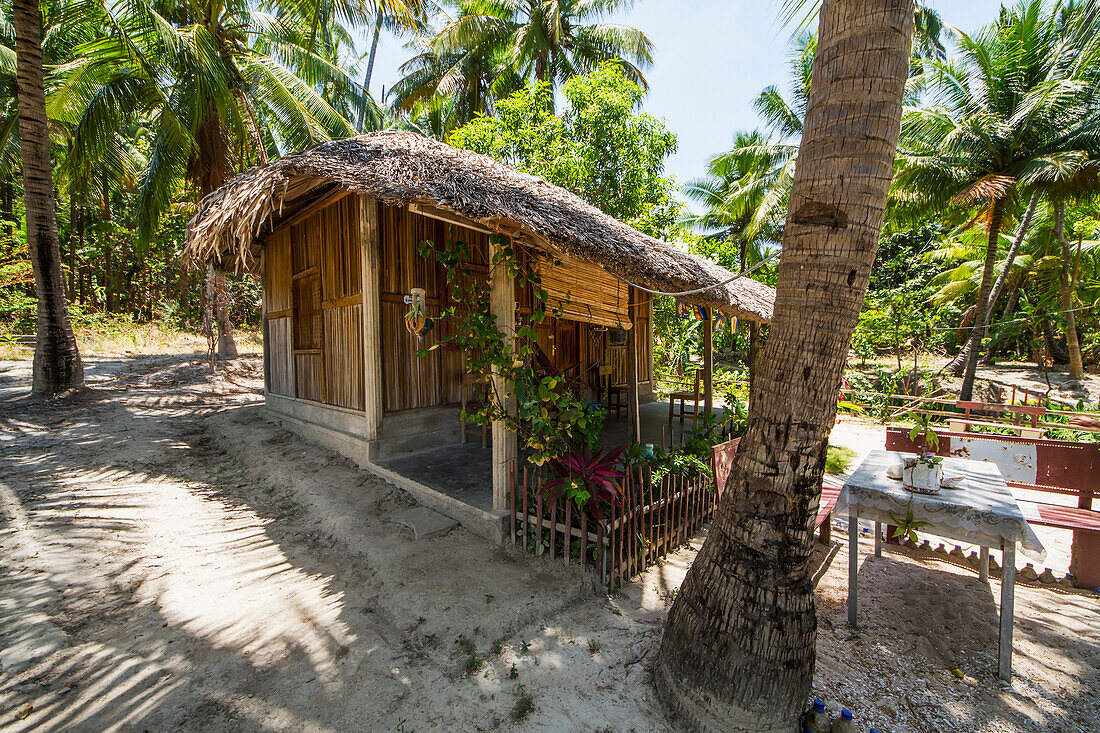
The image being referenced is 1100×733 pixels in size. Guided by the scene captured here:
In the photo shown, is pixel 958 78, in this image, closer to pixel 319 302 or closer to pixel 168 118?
pixel 319 302

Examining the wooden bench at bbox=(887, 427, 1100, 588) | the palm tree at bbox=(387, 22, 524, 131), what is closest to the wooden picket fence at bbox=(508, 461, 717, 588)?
the wooden bench at bbox=(887, 427, 1100, 588)

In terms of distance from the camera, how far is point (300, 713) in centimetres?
236

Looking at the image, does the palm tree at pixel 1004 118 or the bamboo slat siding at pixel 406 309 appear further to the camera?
the palm tree at pixel 1004 118

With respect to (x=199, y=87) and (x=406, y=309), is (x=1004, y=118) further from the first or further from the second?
(x=199, y=87)

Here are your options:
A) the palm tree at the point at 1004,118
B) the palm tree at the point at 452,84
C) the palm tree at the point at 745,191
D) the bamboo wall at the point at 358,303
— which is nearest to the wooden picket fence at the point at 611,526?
the bamboo wall at the point at 358,303

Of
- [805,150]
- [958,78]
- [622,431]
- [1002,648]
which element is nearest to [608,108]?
[622,431]

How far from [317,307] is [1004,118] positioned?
15149 millimetres

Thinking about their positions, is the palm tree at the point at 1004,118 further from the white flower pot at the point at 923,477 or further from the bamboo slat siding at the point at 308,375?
the bamboo slat siding at the point at 308,375

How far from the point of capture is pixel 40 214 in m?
7.39

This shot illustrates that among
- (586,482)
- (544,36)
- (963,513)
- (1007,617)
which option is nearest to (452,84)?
(544,36)

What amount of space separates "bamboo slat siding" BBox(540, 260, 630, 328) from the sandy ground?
2436mm

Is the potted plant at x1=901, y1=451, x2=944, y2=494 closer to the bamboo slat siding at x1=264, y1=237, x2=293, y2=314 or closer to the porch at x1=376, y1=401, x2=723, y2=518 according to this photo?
the porch at x1=376, y1=401, x2=723, y2=518

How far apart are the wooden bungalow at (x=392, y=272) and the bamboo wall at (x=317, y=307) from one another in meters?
0.03

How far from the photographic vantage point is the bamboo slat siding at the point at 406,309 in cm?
564
